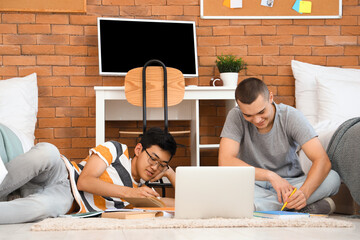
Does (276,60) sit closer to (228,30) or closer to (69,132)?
(228,30)

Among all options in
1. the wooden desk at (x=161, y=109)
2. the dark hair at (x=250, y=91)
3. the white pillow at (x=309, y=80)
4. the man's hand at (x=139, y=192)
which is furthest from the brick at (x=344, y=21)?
the man's hand at (x=139, y=192)

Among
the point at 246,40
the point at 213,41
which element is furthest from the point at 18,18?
the point at 246,40

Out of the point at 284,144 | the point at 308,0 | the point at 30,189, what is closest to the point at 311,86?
the point at 308,0

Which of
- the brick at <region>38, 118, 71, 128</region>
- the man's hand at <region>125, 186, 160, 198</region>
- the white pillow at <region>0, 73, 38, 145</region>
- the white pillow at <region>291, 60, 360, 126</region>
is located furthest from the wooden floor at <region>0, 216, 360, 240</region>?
the brick at <region>38, 118, 71, 128</region>

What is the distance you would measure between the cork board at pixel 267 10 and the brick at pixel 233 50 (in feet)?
0.74

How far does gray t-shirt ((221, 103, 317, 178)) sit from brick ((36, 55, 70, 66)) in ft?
5.16

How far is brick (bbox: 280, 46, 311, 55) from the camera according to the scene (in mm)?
3617

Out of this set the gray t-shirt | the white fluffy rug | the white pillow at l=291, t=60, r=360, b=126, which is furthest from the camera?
the white pillow at l=291, t=60, r=360, b=126

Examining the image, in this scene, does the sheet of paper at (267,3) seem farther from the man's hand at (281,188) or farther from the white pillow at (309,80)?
the man's hand at (281,188)

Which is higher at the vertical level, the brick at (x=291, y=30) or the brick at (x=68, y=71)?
the brick at (x=291, y=30)

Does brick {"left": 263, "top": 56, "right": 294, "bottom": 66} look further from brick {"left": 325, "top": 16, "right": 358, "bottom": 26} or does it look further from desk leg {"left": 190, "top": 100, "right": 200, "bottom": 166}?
desk leg {"left": 190, "top": 100, "right": 200, "bottom": 166}

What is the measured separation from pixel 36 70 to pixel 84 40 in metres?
0.41

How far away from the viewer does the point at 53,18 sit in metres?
3.44

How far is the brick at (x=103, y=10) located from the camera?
347 centimetres
